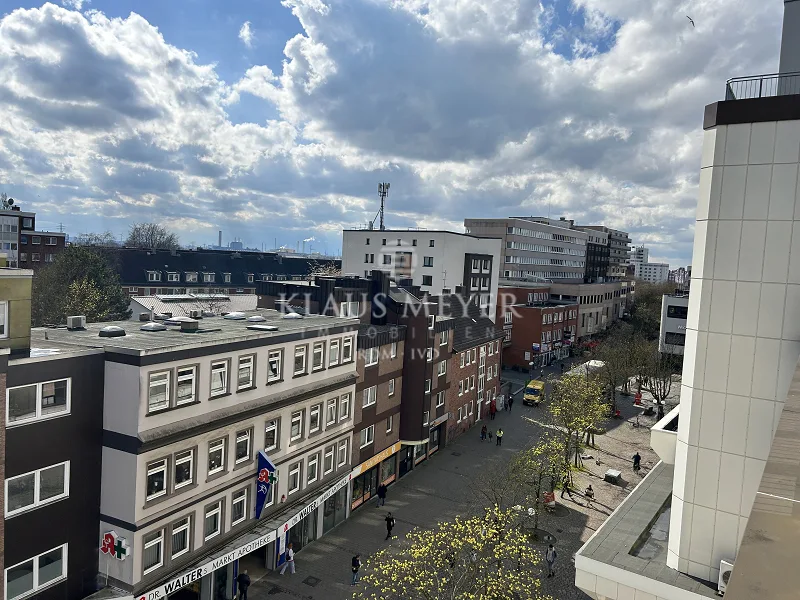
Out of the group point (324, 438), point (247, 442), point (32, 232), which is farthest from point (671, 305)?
point (32, 232)

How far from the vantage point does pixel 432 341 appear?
38625mm

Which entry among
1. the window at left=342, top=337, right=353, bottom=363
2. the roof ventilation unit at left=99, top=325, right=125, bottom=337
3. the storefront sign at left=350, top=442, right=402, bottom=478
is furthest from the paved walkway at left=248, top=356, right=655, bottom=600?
the roof ventilation unit at left=99, top=325, right=125, bottom=337

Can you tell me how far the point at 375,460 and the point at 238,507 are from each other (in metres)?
11.8

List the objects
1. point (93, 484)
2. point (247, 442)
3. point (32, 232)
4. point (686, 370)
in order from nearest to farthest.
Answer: point (686, 370) < point (93, 484) < point (247, 442) < point (32, 232)

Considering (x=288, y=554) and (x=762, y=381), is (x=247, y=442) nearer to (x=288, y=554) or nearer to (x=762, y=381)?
(x=288, y=554)

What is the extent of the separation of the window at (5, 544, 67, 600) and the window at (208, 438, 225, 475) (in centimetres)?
526

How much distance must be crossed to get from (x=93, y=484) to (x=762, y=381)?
19.6 metres

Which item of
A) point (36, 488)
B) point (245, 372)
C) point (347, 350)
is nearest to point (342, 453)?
point (347, 350)

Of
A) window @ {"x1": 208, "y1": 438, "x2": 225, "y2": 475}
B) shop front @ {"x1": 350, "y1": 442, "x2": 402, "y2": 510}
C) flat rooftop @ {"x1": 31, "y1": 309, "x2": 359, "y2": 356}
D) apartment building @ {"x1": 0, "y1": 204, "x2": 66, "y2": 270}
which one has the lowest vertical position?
shop front @ {"x1": 350, "y1": 442, "x2": 402, "y2": 510}

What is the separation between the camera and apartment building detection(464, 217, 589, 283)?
99.3m

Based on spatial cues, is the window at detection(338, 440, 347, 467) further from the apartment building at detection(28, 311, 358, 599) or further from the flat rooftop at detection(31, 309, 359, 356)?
the flat rooftop at detection(31, 309, 359, 356)

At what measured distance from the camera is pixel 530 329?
7381 cm

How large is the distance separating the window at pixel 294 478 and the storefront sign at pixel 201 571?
287cm

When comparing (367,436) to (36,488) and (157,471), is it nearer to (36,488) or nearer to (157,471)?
(157,471)
